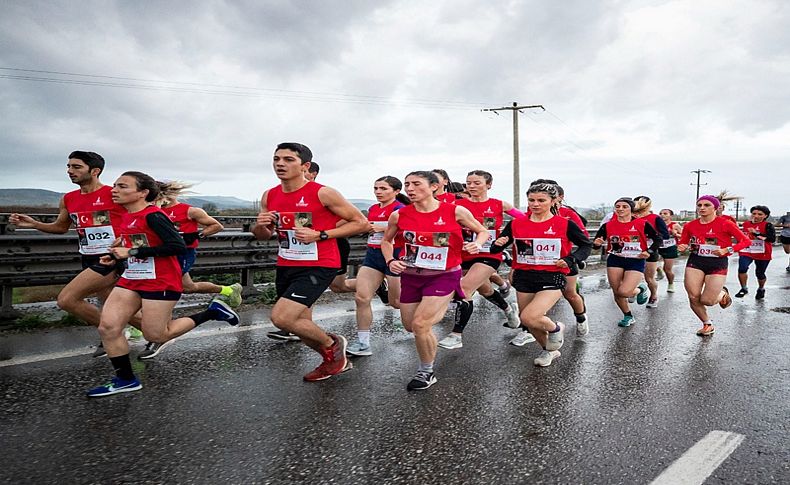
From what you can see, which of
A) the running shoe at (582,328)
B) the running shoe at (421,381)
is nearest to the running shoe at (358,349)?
the running shoe at (421,381)

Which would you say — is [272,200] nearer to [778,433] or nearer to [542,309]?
[542,309]

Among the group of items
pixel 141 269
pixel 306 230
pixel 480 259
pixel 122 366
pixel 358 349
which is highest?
pixel 306 230

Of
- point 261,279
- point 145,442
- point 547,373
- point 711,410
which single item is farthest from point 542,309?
point 261,279

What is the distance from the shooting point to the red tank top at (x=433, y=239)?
4.64 metres

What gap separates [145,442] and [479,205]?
14.5ft

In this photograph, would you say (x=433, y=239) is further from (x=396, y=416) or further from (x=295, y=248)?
(x=396, y=416)

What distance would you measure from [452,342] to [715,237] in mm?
3532

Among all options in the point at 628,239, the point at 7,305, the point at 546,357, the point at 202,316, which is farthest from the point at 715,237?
the point at 7,305

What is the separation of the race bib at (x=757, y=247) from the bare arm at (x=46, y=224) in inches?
428

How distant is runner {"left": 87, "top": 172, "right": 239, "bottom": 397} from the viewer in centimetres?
415

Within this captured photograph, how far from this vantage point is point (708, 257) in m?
6.77

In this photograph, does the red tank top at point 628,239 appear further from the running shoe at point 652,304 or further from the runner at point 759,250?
the runner at point 759,250

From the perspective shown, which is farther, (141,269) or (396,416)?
(141,269)

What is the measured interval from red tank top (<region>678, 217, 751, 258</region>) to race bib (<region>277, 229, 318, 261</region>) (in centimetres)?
490
